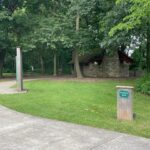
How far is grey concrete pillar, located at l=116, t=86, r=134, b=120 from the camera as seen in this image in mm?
8555

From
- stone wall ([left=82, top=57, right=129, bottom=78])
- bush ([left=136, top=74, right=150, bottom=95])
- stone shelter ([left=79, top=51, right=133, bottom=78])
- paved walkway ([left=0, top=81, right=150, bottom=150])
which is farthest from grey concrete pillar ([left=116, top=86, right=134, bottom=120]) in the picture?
stone wall ([left=82, top=57, right=129, bottom=78])

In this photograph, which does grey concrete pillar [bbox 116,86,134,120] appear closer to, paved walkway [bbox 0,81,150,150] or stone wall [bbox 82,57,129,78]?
paved walkway [bbox 0,81,150,150]

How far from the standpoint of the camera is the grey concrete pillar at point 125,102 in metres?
8.55

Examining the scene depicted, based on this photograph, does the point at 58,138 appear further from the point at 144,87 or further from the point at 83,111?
the point at 144,87

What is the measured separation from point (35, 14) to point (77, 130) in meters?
26.2

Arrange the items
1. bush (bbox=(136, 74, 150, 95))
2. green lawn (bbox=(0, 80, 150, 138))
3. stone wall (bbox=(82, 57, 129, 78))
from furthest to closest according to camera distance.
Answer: stone wall (bbox=(82, 57, 129, 78)) < bush (bbox=(136, 74, 150, 95)) < green lawn (bbox=(0, 80, 150, 138))

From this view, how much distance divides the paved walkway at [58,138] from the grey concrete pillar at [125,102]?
1577mm

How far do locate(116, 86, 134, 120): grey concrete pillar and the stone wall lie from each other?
2564 cm

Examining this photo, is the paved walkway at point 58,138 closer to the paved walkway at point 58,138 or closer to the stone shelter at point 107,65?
the paved walkway at point 58,138

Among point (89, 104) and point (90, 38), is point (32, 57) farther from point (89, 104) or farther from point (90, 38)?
point (89, 104)

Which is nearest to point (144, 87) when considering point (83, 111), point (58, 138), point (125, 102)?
point (83, 111)

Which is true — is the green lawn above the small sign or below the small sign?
below

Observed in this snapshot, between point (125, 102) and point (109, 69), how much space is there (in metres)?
26.0

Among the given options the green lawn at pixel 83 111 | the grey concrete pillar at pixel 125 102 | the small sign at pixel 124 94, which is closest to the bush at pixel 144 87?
the green lawn at pixel 83 111
